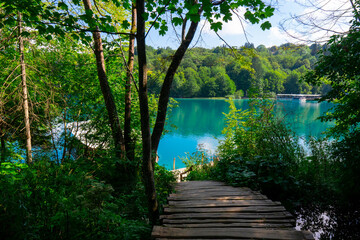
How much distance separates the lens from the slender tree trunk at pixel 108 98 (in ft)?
14.8

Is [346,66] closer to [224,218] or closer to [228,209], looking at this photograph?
[228,209]

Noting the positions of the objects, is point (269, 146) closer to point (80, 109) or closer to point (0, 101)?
point (80, 109)

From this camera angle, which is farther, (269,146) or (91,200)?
(269,146)

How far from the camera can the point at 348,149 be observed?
12.0ft

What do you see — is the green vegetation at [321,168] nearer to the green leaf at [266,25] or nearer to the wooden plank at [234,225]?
the wooden plank at [234,225]

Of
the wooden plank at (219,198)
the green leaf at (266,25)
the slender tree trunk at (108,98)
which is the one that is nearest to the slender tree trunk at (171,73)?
the slender tree trunk at (108,98)

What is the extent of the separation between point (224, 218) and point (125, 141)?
10.5 feet

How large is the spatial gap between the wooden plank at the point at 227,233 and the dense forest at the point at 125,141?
0.90ft

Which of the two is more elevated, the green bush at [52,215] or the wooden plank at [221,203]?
the green bush at [52,215]

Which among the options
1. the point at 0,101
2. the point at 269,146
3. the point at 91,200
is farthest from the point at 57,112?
the point at 269,146

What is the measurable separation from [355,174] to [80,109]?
552 cm

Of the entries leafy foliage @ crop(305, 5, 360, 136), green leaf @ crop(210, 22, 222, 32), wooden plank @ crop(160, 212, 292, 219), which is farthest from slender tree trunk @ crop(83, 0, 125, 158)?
leafy foliage @ crop(305, 5, 360, 136)

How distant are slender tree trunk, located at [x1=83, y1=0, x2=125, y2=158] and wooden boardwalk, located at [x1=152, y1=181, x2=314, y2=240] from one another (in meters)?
1.89

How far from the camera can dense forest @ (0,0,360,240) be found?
2232mm
